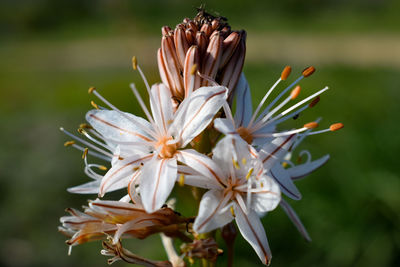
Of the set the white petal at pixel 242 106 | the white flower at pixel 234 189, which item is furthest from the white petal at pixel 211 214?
the white petal at pixel 242 106

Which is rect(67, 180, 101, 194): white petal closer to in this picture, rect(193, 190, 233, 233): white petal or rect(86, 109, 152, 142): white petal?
rect(86, 109, 152, 142): white petal

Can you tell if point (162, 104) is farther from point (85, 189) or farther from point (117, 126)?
point (85, 189)

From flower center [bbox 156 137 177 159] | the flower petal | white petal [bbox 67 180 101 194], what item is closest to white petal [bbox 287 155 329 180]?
the flower petal

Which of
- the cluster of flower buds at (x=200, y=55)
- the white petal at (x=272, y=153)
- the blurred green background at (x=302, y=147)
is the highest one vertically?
the cluster of flower buds at (x=200, y=55)

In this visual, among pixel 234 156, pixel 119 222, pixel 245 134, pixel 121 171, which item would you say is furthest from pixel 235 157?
pixel 119 222

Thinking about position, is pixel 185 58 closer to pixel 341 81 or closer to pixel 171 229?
pixel 171 229

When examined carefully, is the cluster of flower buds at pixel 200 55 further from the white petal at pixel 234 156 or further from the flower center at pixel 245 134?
the white petal at pixel 234 156
